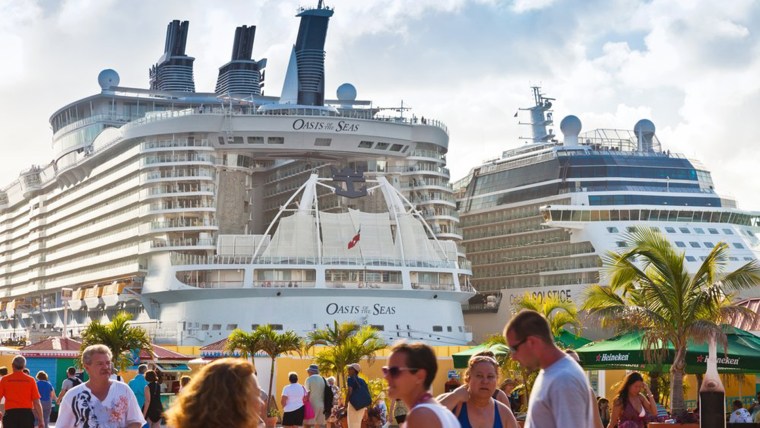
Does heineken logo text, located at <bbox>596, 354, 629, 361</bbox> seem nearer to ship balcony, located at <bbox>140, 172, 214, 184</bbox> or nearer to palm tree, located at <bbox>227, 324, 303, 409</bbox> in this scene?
palm tree, located at <bbox>227, 324, 303, 409</bbox>

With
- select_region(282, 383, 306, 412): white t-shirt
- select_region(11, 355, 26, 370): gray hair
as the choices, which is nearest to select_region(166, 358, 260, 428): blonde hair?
select_region(11, 355, 26, 370): gray hair

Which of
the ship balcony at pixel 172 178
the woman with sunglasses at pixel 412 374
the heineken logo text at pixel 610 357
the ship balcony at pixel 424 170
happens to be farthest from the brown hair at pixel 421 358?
the ship balcony at pixel 424 170

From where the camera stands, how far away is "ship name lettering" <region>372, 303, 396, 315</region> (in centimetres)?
5600

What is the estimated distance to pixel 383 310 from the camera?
2211 inches

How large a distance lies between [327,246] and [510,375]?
2610 centimetres

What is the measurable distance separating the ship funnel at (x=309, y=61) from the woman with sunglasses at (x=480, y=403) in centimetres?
5924

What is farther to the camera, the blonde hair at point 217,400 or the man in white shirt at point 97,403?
Result: the man in white shirt at point 97,403

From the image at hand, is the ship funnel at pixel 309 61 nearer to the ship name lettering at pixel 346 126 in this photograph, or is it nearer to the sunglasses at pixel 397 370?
the ship name lettering at pixel 346 126

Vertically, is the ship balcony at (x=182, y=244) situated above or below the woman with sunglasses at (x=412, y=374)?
above

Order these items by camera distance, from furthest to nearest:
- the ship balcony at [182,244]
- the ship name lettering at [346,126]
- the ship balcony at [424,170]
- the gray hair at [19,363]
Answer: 1. the ship balcony at [424,170]
2. the ship name lettering at [346,126]
3. the ship balcony at [182,244]
4. the gray hair at [19,363]

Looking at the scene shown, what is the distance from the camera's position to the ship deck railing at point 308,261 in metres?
56.5

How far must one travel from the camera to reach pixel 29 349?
1391 inches

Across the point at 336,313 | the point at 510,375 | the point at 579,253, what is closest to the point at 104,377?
the point at 510,375

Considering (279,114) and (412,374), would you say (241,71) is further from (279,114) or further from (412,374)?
(412,374)
